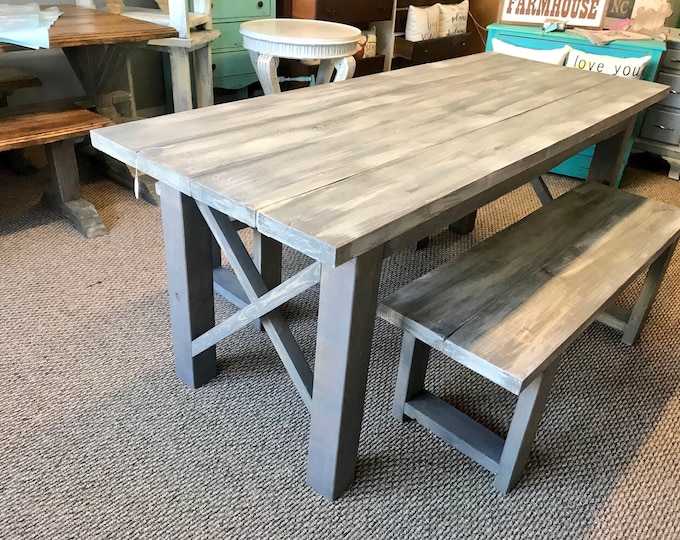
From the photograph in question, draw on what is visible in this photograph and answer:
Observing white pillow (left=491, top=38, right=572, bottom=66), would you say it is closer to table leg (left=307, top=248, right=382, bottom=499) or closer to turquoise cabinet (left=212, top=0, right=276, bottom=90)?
turquoise cabinet (left=212, top=0, right=276, bottom=90)

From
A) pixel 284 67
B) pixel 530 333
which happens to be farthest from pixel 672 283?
pixel 284 67

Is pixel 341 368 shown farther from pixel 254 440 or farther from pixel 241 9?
pixel 241 9

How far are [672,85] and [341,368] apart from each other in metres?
2.51

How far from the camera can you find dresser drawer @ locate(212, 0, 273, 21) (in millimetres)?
2647

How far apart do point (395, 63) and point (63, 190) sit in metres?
2.25

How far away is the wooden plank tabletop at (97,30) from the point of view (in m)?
1.79

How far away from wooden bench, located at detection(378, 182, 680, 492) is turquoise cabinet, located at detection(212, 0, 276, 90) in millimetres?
1755

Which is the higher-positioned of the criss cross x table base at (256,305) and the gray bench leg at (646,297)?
the criss cross x table base at (256,305)

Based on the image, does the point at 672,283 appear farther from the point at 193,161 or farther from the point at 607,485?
the point at 193,161

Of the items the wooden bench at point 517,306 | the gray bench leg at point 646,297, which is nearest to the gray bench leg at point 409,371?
the wooden bench at point 517,306

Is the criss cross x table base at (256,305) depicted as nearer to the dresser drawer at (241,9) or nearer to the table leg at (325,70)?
the table leg at (325,70)

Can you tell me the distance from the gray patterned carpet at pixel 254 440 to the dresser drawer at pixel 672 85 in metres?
1.39

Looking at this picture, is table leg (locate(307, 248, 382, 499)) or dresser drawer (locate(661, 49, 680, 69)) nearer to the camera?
table leg (locate(307, 248, 382, 499))

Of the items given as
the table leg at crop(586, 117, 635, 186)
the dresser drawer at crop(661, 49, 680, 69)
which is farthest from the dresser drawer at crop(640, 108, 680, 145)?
the table leg at crop(586, 117, 635, 186)
